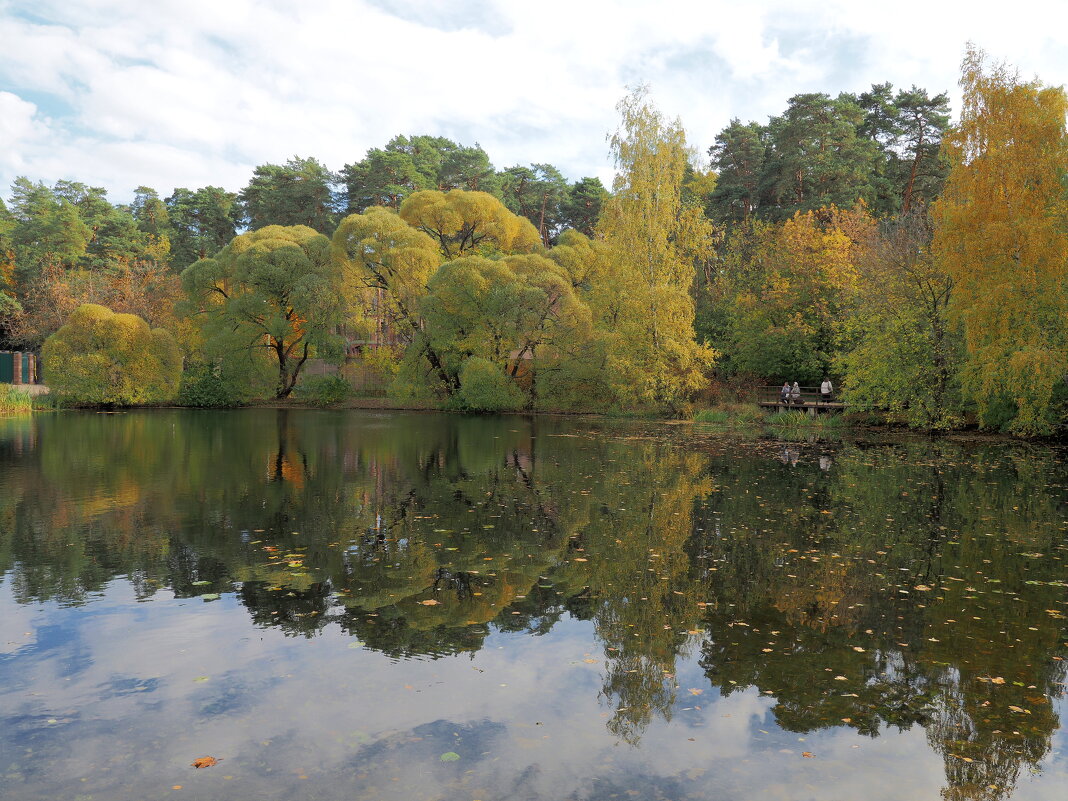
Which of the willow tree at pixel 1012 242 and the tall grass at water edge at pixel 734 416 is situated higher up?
the willow tree at pixel 1012 242

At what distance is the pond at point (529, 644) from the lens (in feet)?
15.6

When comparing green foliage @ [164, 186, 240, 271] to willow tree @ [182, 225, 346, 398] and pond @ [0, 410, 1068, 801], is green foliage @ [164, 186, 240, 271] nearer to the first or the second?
willow tree @ [182, 225, 346, 398]

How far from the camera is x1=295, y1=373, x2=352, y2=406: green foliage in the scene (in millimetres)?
49281

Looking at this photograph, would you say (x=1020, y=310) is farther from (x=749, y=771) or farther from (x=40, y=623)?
(x=40, y=623)

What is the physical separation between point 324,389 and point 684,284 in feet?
84.4

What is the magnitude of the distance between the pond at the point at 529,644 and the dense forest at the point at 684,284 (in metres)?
15.9

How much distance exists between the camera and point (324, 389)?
4953cm

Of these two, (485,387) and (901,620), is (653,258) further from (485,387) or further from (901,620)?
(901,620)

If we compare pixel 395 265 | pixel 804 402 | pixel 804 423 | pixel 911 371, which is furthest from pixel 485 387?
pixel 911 371

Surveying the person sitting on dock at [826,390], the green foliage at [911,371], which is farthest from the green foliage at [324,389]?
the green foliage at [911,371]

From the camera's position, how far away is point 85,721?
17.2 feet

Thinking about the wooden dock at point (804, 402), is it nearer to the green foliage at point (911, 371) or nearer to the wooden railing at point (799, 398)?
the wooden railing at point (799, 398)

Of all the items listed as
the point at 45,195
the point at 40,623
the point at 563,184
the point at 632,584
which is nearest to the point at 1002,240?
the point at 632,584

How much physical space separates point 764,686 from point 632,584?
2.75 metres
